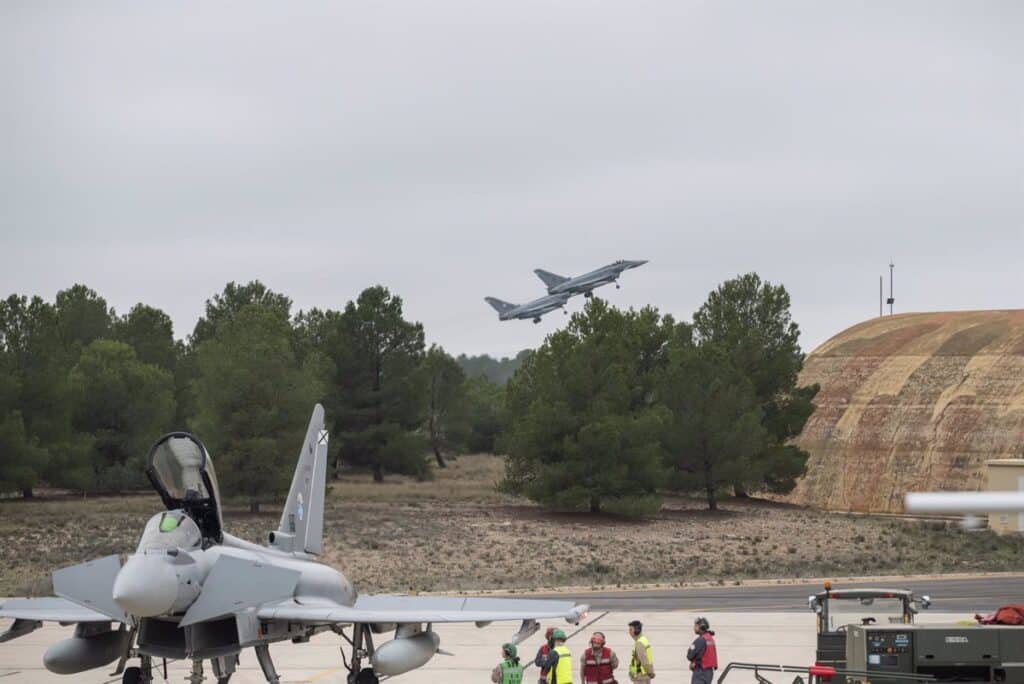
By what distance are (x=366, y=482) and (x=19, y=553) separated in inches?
1375

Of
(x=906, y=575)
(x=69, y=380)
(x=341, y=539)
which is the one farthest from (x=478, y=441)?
(x=906, y=575)

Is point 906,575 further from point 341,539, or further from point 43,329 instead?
point 43,329

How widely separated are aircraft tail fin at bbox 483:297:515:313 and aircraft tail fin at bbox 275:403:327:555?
7224 centimetres

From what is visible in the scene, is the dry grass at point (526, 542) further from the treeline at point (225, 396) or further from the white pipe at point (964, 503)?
the white pipe at point (964, 503)

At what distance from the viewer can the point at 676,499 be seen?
8550 cm

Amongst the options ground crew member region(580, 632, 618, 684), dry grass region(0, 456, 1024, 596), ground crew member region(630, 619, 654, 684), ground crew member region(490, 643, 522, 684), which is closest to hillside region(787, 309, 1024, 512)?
dry grass region(0, 456, 1024, 596)

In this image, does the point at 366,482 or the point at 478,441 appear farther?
the point at 478,441

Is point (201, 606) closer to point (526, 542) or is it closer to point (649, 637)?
point (649, 637)

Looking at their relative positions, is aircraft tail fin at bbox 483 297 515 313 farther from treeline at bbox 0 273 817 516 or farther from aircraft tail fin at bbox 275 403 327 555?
aircraft tail fin at bbox 275 403 327 555

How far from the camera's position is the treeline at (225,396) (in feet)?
217

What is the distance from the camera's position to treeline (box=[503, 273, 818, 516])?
70.7m

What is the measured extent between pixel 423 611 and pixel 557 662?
9.33 feet

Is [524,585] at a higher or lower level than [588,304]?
lower

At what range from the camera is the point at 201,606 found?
17906 mm
